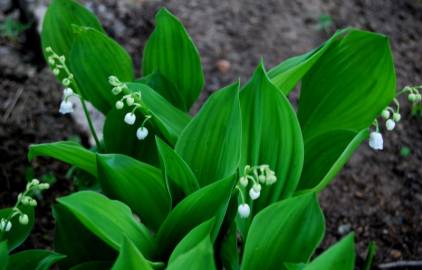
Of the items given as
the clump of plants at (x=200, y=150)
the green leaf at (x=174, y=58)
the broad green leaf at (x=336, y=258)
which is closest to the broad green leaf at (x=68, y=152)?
the clump of plants at (x=200, y=150)

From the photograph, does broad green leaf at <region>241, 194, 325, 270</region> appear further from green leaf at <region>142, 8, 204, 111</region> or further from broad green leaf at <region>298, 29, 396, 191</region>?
green leaf at <region>142, 8, 204, 111</region>

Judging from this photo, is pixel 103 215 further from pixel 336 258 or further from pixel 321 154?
pixel 321 154

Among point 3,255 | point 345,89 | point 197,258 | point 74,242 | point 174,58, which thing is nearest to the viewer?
point 197,258

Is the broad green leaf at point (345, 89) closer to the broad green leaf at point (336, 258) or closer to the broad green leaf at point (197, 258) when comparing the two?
the broad green leaf at point (336, 258)

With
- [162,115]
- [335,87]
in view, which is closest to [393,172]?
[335,87]

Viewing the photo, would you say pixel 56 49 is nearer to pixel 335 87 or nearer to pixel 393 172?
pixel 335 87

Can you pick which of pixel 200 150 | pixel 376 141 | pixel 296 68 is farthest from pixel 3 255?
pixel 376 141
